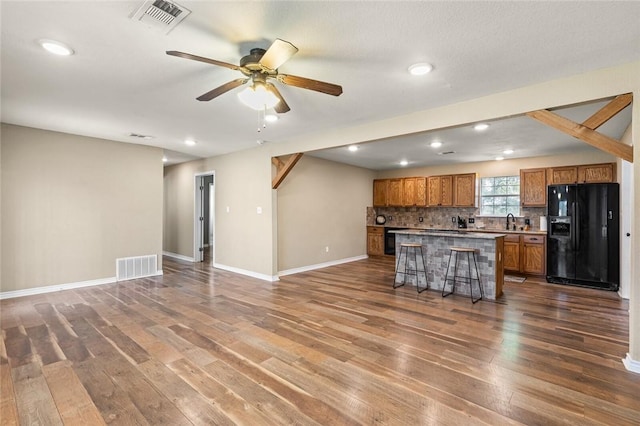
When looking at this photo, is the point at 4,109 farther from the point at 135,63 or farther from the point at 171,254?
the point at 171,254

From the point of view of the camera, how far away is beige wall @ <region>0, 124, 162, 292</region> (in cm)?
451

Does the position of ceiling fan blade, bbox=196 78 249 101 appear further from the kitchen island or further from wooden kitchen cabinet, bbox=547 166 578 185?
wooden kitchen cabinet, bbox=547 166 578 185

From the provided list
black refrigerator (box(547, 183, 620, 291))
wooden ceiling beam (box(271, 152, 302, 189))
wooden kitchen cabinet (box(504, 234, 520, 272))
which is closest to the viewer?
black refrigerator (box(547, 183, 620, 291))

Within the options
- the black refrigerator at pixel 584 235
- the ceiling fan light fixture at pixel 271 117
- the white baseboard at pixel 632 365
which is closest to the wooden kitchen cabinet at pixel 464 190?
the black refrigerator at pixel 584 235

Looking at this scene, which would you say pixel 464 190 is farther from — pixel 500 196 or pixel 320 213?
pixel 320 213

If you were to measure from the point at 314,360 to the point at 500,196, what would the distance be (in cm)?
644

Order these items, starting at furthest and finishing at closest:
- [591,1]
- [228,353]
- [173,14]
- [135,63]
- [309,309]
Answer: [309,309]
[228,353]
[135,63]
[173,14]
[591,1]

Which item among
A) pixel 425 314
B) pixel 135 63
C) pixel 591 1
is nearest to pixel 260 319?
pixel 425 314

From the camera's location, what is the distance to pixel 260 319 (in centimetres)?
361

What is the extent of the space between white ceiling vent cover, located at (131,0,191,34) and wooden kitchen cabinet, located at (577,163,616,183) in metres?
7.01

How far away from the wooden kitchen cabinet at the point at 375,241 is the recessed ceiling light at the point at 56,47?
7.16 m

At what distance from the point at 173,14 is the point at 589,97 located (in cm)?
341

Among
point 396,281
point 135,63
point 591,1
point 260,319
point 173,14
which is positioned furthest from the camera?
point 396,281

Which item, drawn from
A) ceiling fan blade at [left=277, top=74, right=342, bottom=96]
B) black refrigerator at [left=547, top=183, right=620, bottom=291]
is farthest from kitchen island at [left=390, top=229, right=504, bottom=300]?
ceiling fan blade at [left=277, top=74, right=342, bottom=96]
